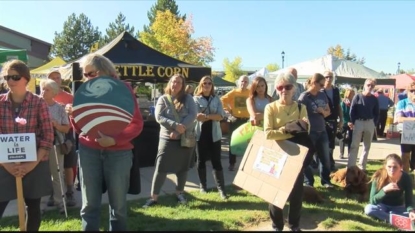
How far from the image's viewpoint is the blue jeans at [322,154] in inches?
230

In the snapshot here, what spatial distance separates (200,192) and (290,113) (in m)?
2.37

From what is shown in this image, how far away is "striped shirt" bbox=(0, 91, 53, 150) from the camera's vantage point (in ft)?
11.1

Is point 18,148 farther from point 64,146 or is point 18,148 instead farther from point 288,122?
point 288,122

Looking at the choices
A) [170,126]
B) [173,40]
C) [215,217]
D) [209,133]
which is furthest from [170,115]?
[173,40]

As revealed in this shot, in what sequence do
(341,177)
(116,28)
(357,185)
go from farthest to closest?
(116,28) < (341,177) < (357,185)

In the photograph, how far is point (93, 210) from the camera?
3367mm

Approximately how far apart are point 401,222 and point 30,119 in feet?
13.3

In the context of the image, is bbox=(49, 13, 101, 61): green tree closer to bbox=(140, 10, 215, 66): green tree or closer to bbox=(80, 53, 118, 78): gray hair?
bbox=(140, 10, 215, 66): green tree

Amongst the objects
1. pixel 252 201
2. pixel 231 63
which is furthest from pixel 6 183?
pixel 231 63

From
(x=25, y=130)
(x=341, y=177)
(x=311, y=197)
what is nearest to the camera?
(x=25, y=130)

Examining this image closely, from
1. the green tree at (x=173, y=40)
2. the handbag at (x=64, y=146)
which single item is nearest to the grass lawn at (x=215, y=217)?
the handbag at (x=64, y=146)

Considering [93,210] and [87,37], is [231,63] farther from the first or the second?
[93,210]

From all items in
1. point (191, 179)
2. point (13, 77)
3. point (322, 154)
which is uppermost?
point (13, 77)

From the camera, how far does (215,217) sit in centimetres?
459
